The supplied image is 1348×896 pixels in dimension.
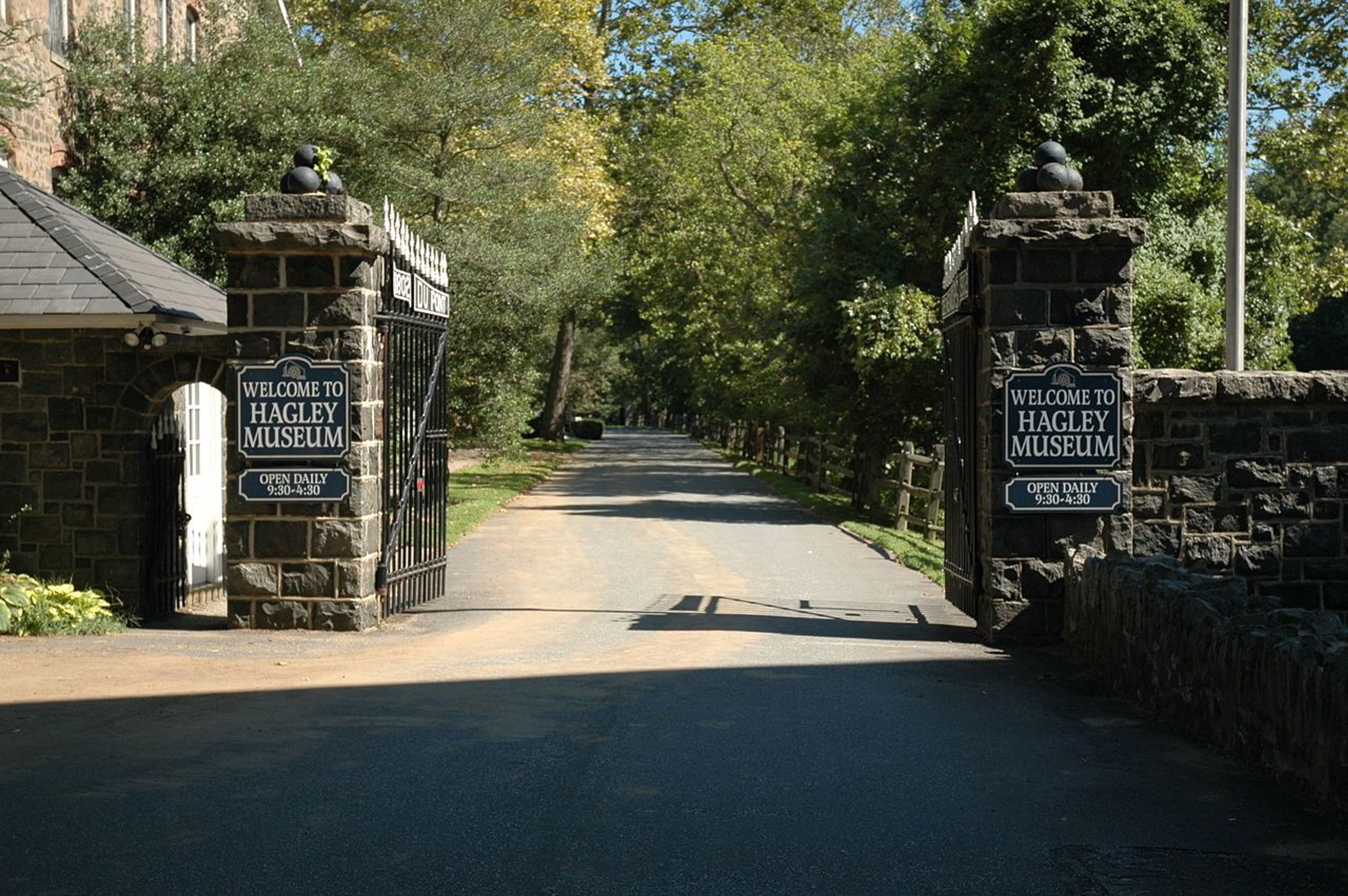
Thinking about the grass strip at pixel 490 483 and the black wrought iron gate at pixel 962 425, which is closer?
the black wrought iron gate at pixel 962 425

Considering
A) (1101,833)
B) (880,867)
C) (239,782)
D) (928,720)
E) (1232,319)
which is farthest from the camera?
(1232,319)

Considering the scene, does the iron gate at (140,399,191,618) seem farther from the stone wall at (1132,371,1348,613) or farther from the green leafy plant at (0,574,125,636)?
the stone wall at (1132,371,1348,613)

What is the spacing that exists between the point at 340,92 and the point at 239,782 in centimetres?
1827

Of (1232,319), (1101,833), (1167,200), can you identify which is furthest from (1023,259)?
(1167,200)

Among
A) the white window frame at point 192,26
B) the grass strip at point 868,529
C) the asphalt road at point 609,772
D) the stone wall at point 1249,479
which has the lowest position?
the grass strip at point 868,529

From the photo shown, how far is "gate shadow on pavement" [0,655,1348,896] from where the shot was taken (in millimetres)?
4953

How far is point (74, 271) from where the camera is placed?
42.0 feet

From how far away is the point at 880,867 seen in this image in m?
5.07

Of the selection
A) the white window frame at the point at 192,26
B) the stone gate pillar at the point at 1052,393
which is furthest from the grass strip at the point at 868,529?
the white window frame at the point at 192,26

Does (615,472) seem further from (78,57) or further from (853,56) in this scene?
(78,57)

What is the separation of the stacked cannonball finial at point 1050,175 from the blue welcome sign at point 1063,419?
1.37m

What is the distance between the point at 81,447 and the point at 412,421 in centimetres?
308

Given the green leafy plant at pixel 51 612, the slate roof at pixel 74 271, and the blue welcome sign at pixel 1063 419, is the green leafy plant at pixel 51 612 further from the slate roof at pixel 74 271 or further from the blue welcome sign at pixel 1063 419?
the blue welcome sign at pixel 1063 419

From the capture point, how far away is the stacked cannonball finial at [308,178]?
10766mm
